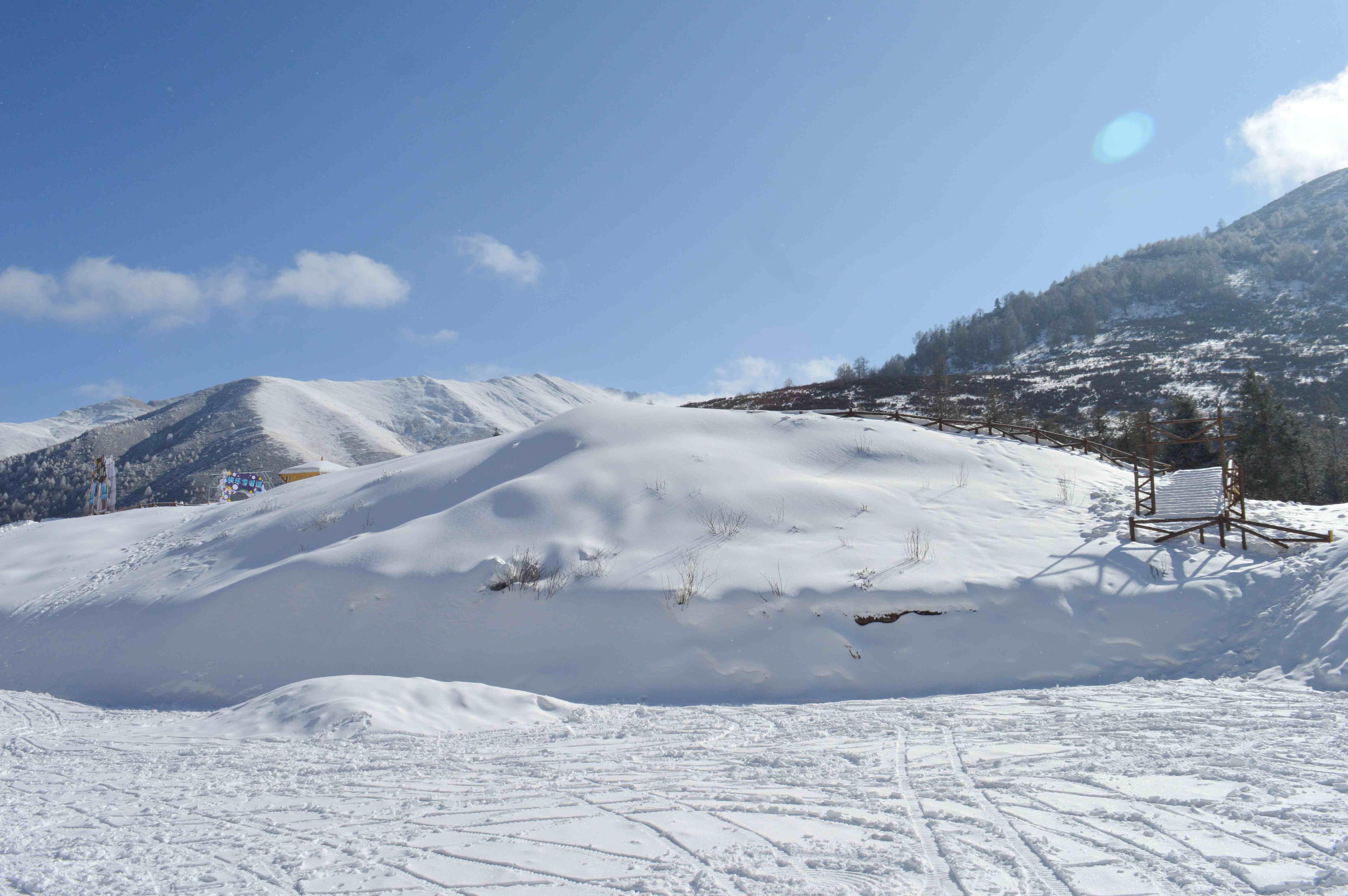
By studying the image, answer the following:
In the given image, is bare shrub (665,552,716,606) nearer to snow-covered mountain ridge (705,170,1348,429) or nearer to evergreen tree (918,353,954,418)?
evergreen tree (918,353,954,418)

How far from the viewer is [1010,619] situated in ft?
30.3

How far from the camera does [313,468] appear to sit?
108ft

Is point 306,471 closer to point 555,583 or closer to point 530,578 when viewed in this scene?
point 530,578

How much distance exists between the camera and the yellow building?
106 feet

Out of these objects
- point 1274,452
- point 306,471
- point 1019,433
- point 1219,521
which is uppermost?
point 1019,433

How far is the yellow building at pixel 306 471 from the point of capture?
3238cm

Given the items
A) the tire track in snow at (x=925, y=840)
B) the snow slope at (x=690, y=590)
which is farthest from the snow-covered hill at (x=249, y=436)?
the tire track in snow at (x=925, y=840)

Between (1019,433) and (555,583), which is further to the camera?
(1019,433)

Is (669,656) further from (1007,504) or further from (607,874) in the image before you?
(1007,504)

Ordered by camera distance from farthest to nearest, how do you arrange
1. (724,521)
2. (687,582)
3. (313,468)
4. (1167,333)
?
(1167,333)
(313,468)
(724,521)
(687,582)

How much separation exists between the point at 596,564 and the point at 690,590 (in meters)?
1.83

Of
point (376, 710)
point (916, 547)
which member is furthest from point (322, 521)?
point (916, 547)

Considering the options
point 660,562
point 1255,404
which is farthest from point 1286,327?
point 660,562

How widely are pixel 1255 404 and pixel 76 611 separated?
41424 mm
